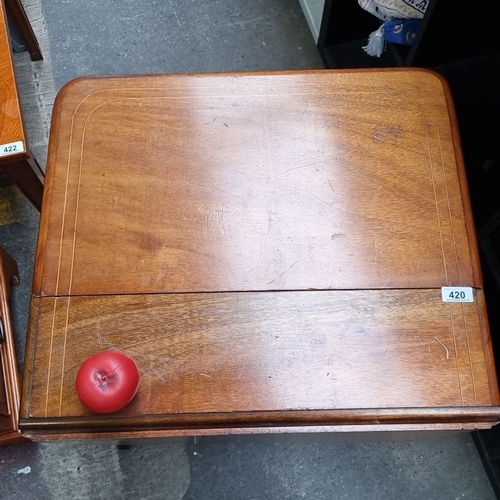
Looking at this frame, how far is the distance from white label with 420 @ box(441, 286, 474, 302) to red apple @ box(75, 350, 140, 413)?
58cm

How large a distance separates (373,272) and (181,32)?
1403mm

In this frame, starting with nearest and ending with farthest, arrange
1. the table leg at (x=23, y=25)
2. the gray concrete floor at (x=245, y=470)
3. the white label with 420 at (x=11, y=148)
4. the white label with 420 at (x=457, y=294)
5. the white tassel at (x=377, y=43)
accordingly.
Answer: the white label with 420 at (x=457, y=294), the white label with 420 at (x=11, y=148), the gray concrete floor at (x=245, y=470), the white tassel at (x=377, y=43), the table leg at (x=23, y=25)

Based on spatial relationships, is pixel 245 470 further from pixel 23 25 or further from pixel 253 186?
pixel 23 25

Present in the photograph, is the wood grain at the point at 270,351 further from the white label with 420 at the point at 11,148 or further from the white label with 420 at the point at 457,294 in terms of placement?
the white label with 420 at the point at 11,148

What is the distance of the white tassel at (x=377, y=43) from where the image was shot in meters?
1.61

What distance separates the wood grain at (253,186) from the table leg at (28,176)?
1.06 feet

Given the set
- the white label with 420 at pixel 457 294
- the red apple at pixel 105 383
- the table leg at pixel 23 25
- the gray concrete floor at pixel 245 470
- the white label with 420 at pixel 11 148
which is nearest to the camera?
the red apple at pixel 105 383

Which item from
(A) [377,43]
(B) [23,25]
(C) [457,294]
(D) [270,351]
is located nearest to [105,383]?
(D) [270,351]

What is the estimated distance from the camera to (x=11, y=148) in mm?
1339

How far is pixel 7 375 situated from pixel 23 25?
1.18 m

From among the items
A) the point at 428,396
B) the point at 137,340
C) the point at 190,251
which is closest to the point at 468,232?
the point at 428,396

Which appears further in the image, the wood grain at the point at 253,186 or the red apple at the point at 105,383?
the wood grain at the point at 253,186

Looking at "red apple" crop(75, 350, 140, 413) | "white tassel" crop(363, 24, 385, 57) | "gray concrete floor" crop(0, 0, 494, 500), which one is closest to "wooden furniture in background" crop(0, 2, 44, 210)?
"gray concrete floor" crop(0, 0, 494, 500)

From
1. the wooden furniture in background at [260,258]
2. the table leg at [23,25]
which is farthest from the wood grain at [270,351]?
the table leg at [23,25]
